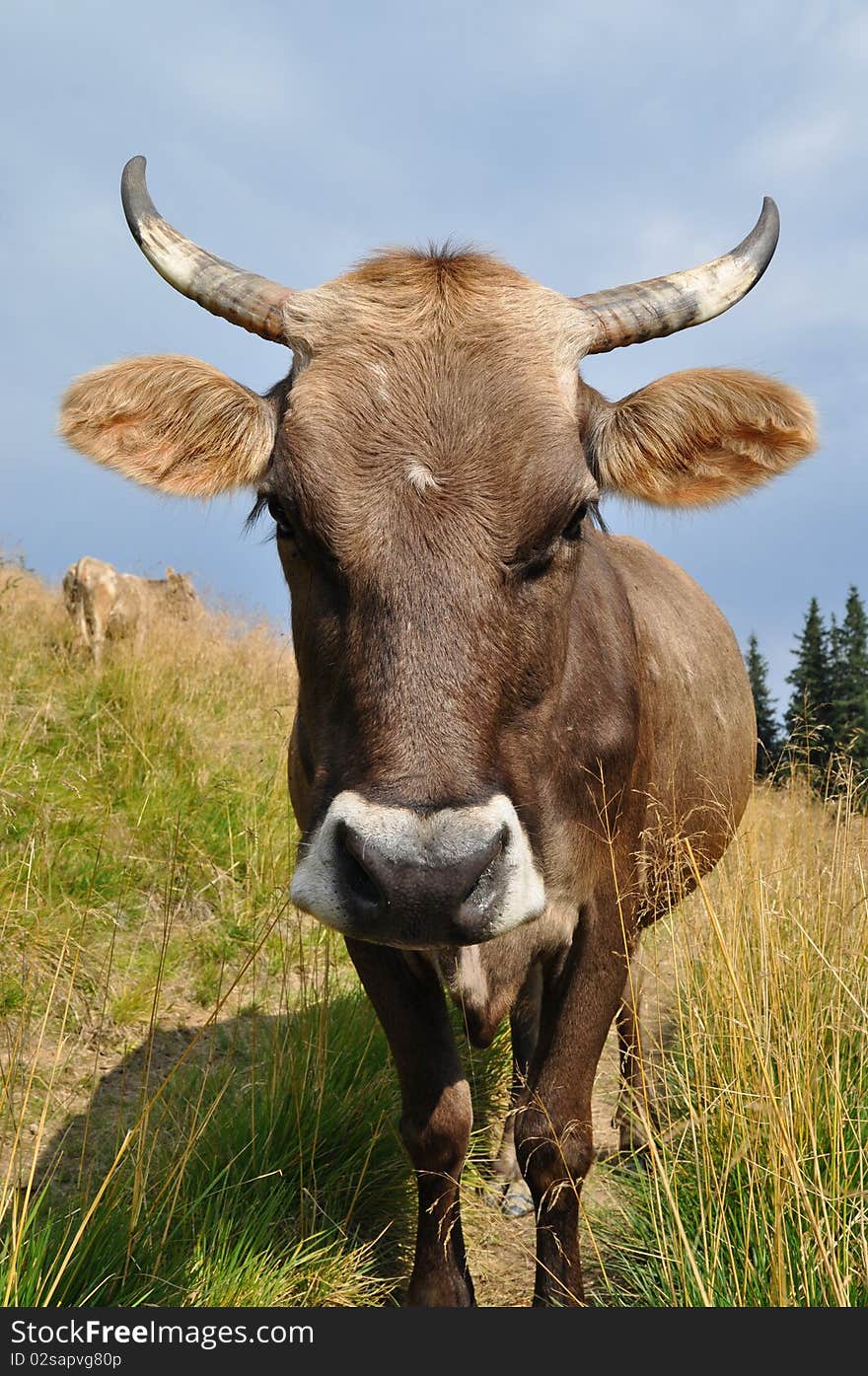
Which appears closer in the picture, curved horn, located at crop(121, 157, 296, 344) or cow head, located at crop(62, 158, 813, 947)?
cow head, located at crop(62, 158, 813, 947)

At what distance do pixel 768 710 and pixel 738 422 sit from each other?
12.5 metres

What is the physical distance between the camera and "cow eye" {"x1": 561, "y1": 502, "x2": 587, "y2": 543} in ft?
10.1

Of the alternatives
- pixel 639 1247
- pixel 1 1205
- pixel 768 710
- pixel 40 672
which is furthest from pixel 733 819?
pixel 768 710

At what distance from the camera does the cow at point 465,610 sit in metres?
2.52

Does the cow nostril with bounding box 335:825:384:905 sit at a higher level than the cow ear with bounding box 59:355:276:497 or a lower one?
lower

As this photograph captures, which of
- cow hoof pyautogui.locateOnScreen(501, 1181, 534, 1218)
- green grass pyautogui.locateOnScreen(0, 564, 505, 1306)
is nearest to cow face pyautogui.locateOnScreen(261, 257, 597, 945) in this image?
green grass pyautogui.locateOnScreen(0, 564, 505, 1306)

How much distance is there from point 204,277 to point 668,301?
4.95 ft

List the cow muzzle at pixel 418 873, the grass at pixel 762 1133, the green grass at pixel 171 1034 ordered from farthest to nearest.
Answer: the green grass at pixel 171 1034
the grass at pixel 762 1133
the cow muzzle at pixel 418 873

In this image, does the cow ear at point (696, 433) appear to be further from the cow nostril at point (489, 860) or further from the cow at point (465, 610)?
the cow nostril at point (489, 860)

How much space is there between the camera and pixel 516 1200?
4.75 metres

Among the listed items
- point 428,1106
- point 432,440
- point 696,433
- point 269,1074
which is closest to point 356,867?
point 432,440

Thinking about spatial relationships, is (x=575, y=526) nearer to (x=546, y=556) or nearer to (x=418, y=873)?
(x=546, y=556)

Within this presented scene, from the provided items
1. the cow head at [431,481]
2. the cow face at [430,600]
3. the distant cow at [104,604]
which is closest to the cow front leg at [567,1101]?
the cow head at [431,481]

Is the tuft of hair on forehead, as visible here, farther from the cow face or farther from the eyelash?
the eyelash
